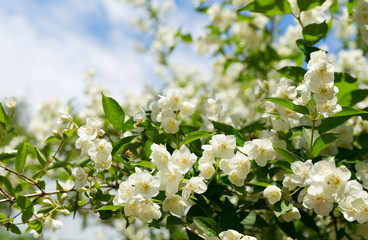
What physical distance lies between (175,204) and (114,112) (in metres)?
0.50

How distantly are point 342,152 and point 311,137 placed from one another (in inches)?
16.2

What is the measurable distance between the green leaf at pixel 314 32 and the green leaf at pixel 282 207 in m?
0.72

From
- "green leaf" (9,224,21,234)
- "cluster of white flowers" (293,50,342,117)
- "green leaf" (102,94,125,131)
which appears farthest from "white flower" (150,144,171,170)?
"green leaf" (9,224,21,234)

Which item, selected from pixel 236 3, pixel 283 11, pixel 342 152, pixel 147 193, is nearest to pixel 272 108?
pixel 342 152

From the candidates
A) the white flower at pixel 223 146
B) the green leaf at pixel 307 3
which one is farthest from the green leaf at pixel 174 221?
the green leaf at pixel 307 3

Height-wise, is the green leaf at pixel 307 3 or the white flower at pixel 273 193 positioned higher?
the green leaf at pixel 307 3

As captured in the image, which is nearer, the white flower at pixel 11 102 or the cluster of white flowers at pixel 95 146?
the cluster of white flowers at pixel 95 146

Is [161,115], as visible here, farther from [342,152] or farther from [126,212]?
[342,152]

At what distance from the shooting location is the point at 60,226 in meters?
1.53

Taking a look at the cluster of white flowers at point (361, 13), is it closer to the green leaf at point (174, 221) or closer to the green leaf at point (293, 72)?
the green leaf at point (293, 72)

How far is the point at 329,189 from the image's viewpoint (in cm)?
101

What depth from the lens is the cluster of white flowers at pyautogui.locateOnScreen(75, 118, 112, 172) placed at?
1229 millimetres

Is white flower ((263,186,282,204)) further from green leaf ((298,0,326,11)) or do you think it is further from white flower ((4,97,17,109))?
white flower ((4,97,17,109))

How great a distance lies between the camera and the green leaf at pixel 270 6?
5.31 ft
